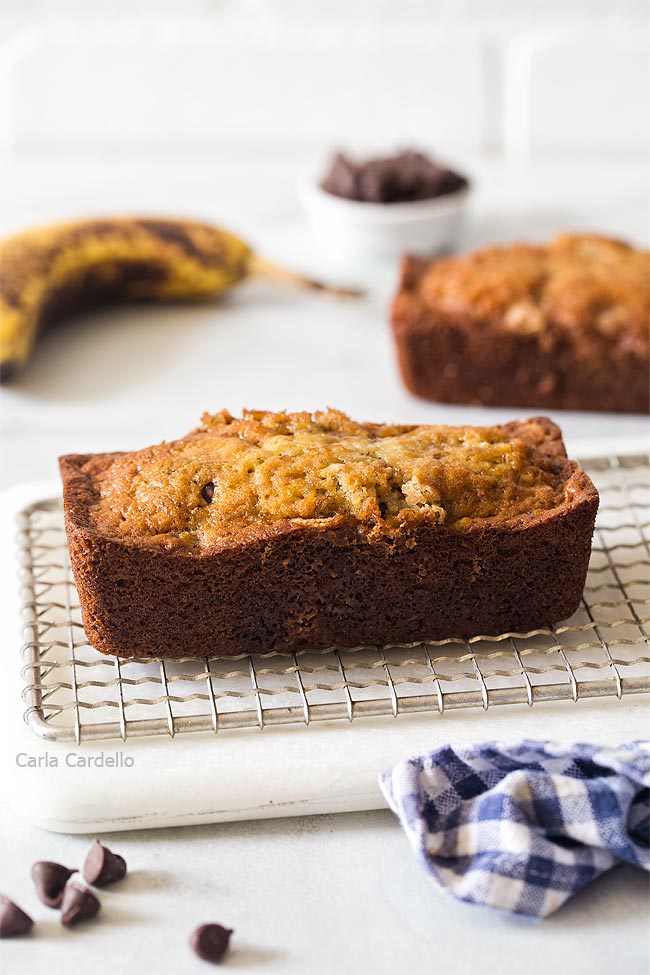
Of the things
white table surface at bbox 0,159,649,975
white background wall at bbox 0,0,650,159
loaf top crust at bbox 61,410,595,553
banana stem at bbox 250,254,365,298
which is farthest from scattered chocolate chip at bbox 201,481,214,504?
white background wall at bbox 0,0,650,159

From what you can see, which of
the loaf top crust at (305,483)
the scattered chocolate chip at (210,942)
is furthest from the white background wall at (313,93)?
the scattered chocolate chip at (210,942)

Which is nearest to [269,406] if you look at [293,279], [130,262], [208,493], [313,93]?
[293,279]

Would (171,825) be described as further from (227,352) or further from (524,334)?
(227,352)

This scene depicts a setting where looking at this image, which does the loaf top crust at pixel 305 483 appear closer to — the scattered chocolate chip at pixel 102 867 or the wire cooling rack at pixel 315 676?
the wire cooling rack at pixel 315 676

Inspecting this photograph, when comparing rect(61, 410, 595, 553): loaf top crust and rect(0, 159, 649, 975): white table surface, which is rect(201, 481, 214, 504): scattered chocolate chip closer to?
rect(61, 410, 595, 553): loaf top crust

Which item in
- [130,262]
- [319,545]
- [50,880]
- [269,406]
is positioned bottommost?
[269,406]

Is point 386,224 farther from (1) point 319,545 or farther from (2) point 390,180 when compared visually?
(1) point 319,545

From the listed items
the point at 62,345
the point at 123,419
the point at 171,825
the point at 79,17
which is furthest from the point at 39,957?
the point at 79,17

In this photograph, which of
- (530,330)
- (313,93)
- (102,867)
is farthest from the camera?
(313,93)
